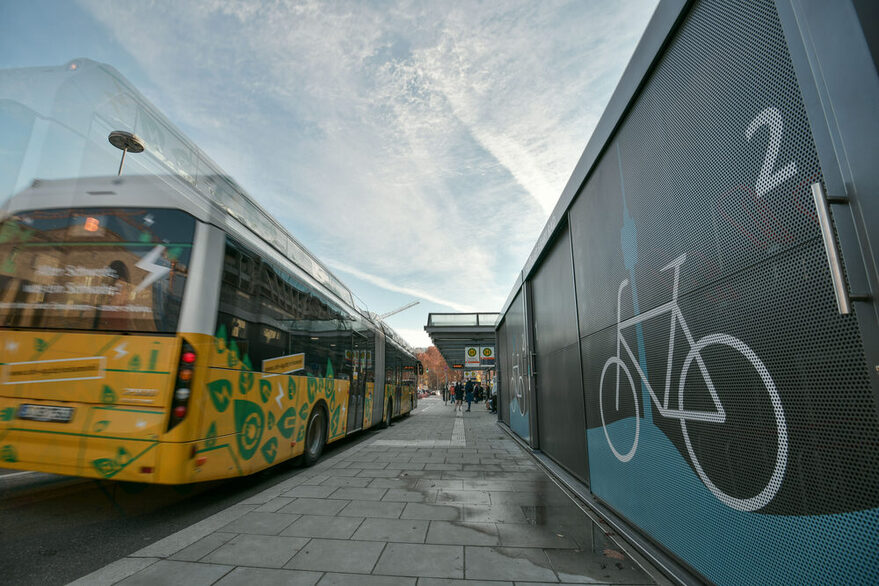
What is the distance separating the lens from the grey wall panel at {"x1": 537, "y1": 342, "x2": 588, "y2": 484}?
17.5 feet

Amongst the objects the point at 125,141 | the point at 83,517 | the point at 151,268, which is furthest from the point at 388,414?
the point at 125,141

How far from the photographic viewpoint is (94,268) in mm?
3939

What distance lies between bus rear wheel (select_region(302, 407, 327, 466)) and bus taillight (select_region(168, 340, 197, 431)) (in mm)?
2923

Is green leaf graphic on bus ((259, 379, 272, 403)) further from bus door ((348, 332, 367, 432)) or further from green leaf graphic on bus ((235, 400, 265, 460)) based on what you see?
bus door ((348, 332, 367, 432))

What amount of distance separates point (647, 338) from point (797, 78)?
81.6 inches

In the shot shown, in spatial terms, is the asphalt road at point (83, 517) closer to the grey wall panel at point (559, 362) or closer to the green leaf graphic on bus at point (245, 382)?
the green leaf graphic on bus at point (245, 382)

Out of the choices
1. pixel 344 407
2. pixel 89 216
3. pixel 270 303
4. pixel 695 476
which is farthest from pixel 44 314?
pixel 695 476

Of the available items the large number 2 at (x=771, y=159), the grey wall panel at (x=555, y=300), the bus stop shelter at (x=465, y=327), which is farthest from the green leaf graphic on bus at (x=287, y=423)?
the bus stop shelter at (x=465, y=327)

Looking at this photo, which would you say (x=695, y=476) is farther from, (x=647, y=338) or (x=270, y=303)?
(x=270, y=303)

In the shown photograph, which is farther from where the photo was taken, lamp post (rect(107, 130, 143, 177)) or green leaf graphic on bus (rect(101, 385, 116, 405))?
lamp post (rect(107, 130, 143, 177))

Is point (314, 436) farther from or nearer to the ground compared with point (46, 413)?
nearer to the ground

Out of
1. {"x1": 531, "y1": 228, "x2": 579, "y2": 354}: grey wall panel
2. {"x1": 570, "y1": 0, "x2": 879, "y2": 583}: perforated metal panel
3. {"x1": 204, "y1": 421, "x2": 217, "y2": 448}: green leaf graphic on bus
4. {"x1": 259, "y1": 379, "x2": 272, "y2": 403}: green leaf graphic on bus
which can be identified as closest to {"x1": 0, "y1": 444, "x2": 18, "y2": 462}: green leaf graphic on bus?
{"x1": 204, "y1": 421, "x2": 217, "y2": 448}: green leaf graphic on bus

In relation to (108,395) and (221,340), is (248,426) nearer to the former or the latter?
(221,340)

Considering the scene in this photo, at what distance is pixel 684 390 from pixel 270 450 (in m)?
4.93
